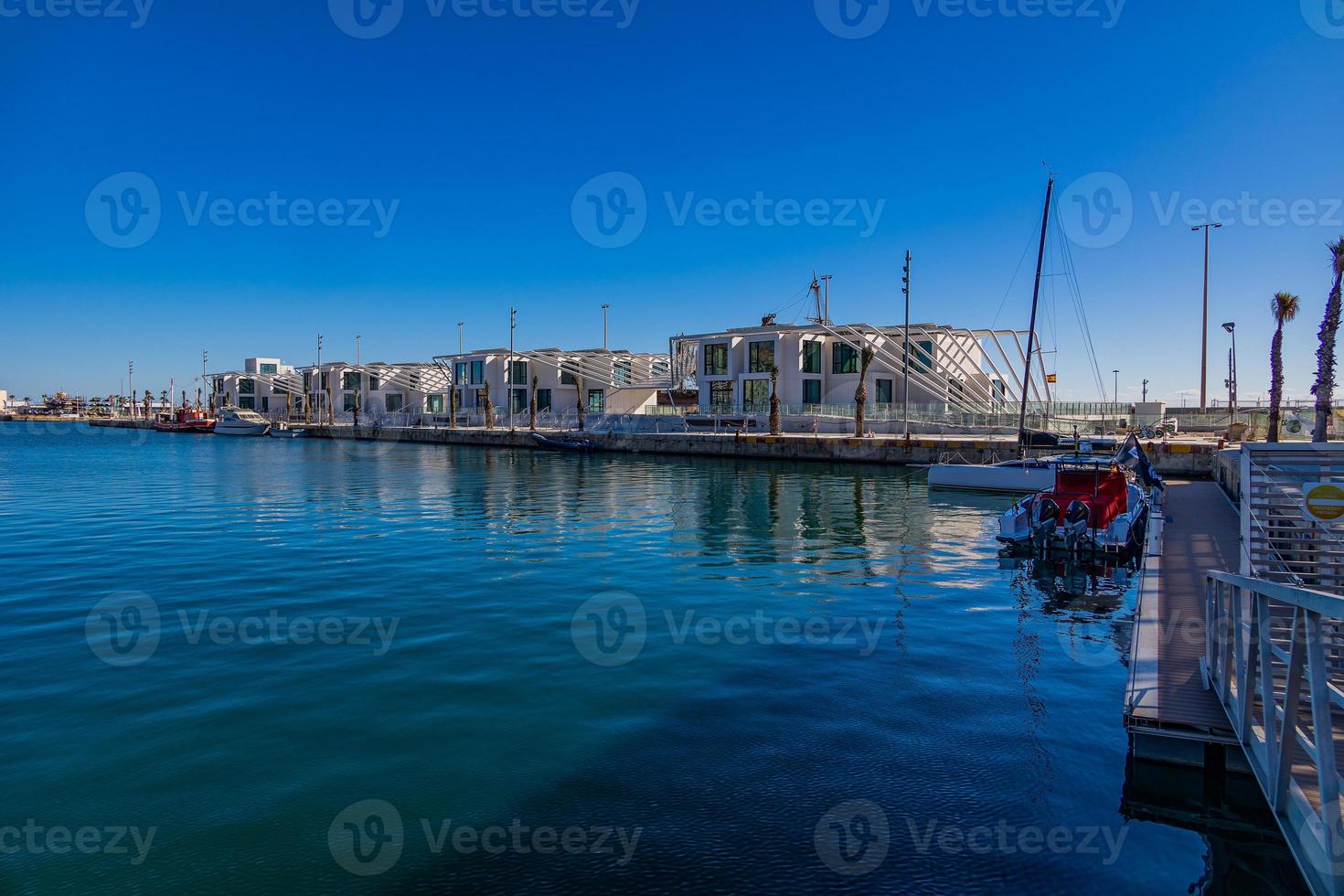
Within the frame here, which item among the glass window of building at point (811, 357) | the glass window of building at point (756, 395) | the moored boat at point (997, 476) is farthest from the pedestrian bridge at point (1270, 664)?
the glass window of building at point (756, 395)

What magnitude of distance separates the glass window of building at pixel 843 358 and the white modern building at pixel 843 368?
0.08m

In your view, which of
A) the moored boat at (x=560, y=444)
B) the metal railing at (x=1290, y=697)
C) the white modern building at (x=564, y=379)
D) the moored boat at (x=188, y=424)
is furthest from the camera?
the moored boat at (x=188, y=424)

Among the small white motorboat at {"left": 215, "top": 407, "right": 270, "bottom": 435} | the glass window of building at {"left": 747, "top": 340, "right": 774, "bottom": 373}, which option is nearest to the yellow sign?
the glass window of building at {"left": 747, "top": 340, "right": 774, "bottom": 373}

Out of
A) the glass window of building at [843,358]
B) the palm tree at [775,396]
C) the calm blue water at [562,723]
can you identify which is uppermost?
the glass window of building at [843,358]

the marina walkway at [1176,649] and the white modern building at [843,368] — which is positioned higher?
the white modern building at [843,368]

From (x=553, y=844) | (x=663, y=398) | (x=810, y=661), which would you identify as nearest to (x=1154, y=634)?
(x=810, y=661)

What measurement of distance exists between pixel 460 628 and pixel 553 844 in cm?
669

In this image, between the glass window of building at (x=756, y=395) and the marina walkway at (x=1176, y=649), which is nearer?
the marina walkway at (x=1176, y=649)

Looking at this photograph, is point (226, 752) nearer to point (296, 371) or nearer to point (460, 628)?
point (460, 628)

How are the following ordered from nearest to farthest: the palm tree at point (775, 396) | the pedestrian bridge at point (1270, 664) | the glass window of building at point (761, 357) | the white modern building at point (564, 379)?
1. the pedestrian bridge at point (1270, 664)
2. the palm tree at point (775, 396)
3. the glass window of building at point (761, 357)
4. the white modern building at point (564, 379)

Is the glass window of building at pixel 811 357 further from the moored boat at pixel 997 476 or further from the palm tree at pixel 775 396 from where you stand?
the moored boat at pixel 997 476

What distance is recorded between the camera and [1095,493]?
70.4ft

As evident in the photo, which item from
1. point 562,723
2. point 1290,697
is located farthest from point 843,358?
point 1290,697

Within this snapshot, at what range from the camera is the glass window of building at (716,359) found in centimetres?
7256
